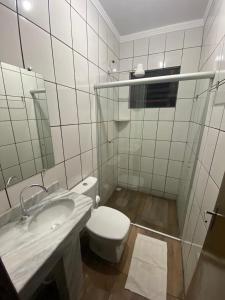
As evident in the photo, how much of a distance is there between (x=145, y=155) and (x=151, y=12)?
175cm

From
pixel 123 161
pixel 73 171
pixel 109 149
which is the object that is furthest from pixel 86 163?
pixel 123 161

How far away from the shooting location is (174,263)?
1368mm

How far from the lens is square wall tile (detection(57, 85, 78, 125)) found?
109cm

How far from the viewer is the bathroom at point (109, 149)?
29.0 inches

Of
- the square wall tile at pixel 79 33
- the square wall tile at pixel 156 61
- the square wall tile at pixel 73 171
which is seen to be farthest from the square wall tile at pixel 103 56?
the square wall tile at pixel 73 171

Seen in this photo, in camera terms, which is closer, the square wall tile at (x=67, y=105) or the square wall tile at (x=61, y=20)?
the square wall tile at (x=61, y=20)

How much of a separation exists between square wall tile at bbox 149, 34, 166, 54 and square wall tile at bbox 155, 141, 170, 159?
1266mm

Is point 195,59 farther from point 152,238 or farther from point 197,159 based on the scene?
point 152,238

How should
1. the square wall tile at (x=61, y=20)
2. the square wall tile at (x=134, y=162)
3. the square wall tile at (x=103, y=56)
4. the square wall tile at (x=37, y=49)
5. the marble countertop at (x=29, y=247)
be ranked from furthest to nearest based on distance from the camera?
the square wall tile at (x=134, y=162), the square wall tile at (x=103, y=56), the square wall tile at (x=61, y=20), the square wall tile at (x=37, y=49), the marble countertop at (x=29, y=247)

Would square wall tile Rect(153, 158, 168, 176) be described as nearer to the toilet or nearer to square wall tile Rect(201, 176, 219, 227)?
the toilet

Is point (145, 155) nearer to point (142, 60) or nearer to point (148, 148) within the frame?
point (148, 148)

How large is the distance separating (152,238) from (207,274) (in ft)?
3.51

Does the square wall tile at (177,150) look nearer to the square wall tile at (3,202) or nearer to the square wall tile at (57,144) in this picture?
the square wall tile at (57,144)

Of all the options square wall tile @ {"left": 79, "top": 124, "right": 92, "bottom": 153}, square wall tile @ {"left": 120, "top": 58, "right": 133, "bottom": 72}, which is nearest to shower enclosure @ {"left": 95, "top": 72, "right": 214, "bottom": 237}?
square wall tile @ {"left": 120, "top": 58, "right": 133, "bottom": 72}
